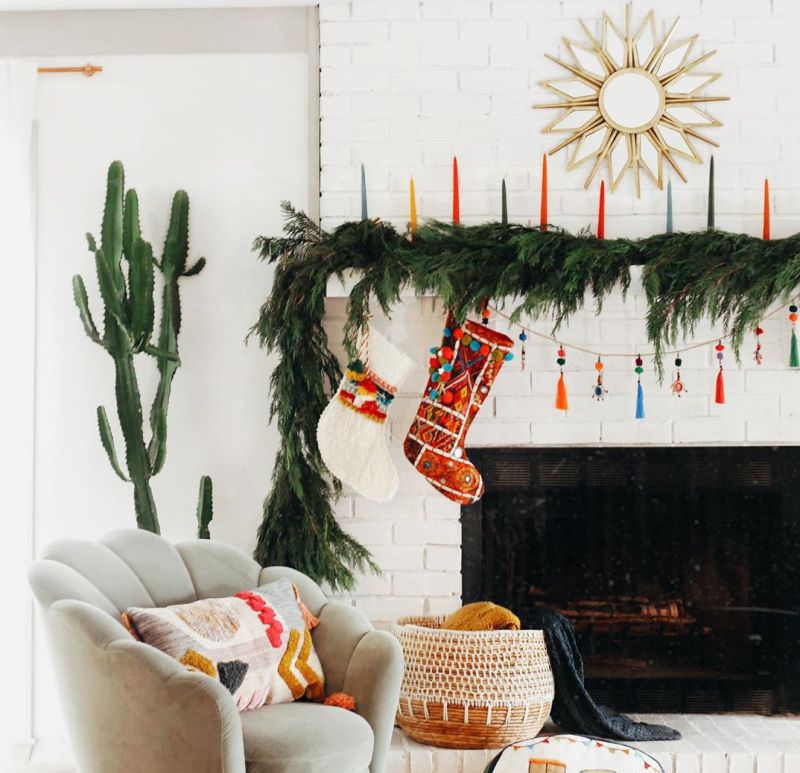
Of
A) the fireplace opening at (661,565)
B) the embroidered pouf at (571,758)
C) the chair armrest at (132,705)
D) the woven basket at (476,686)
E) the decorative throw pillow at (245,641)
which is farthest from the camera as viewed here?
the fireplace opening at (661,565)

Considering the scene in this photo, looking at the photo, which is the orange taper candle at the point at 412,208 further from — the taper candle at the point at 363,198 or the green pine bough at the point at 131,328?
the green pine bough at the point at 131,328

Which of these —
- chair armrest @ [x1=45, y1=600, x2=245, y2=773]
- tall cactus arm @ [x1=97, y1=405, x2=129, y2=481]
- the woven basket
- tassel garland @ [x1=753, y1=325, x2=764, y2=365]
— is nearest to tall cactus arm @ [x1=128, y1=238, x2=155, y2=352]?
tall cactus arm @ [x1=97, y1=405, x2=129, y2=481]

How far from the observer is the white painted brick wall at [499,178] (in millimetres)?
3236

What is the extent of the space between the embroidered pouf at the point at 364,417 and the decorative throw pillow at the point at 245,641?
1.62 feet

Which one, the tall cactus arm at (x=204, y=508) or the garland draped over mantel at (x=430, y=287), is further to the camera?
the tall cactus arm at (x=204, y=508)

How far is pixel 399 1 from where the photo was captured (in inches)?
129

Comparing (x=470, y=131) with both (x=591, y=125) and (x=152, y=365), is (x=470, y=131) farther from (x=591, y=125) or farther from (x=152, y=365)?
(x=152, y=365)

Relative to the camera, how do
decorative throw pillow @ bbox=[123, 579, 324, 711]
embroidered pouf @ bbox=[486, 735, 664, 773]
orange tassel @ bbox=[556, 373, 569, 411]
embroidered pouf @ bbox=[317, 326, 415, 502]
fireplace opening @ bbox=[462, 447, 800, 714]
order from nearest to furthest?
decorative throw pillow @ bbox=[123, 579, 324, 711]
embroidered pouf @ bbox=[486, 735, 664, 773]
embroidered pouf @ bbox=[317, 326, 415, 502]
orange tassel @ bbox=[556, 373, 569, 411]
fireplace opening @ bbox=[462, 447, 800, 714]

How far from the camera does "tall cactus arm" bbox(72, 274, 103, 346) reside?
124 inches

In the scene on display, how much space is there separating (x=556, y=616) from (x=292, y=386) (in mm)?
1033

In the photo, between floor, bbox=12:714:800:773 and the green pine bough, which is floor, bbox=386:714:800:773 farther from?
the green pine bough

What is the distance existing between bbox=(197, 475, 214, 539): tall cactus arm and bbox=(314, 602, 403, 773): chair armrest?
24.4 inches

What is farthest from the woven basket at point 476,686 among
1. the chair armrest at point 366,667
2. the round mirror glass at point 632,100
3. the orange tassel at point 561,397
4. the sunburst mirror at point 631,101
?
the round mirror glass at point 632,100

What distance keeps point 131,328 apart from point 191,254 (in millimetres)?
340
